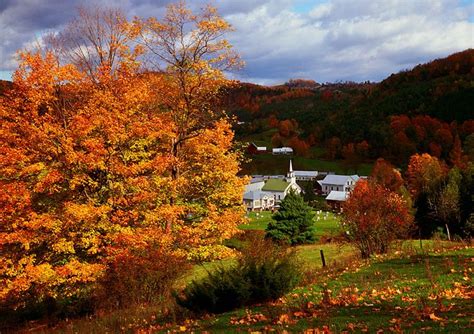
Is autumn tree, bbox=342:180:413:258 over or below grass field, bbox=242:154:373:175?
below

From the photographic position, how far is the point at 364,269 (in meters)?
17.7

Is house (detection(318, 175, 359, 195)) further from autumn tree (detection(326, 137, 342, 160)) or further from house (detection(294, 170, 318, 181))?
autumn tree (detection(326, 137, 342, 160))

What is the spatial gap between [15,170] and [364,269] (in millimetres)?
14177

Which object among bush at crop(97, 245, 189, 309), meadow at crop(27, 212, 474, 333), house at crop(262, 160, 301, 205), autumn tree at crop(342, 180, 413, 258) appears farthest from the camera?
house at crop(262, 160, 301, 205)

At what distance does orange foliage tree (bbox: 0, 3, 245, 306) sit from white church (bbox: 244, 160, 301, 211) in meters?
93.1

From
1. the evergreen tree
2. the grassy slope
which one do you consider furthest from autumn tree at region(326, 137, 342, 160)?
the grassy slope

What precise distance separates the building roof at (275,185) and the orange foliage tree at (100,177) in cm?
9725

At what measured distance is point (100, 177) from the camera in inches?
717

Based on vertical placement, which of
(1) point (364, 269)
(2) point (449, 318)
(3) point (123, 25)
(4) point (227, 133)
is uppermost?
(3) point (123, 25)

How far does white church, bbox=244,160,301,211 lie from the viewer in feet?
379

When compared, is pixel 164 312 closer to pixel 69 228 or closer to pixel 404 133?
pixel 69 228

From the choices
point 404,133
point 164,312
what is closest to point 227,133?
point 164,312

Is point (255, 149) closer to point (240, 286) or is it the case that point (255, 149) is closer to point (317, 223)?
point (317, 223)

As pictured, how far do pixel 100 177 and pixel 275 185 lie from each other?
103m
